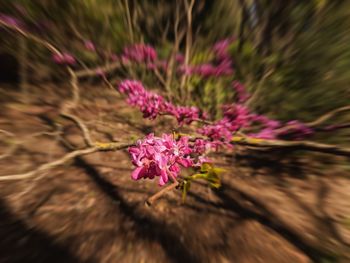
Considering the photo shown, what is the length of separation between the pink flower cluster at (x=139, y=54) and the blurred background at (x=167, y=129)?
128mm

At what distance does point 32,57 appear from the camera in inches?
153

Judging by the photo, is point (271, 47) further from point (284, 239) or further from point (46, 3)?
point (46, 3)

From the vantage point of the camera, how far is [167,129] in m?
3.82

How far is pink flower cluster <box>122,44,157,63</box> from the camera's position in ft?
11.2

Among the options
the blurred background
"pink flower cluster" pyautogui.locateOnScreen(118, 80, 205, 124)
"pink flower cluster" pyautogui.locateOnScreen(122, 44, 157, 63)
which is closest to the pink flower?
the blurred background

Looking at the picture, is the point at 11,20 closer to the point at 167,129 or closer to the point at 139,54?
the point at 139,54

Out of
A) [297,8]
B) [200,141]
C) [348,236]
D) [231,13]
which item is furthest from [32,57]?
[348,236]

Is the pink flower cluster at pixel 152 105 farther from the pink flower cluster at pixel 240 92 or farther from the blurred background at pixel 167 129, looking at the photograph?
the pink flower cluster at pixel 240 92

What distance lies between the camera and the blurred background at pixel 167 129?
2.12m

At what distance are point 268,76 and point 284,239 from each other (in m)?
1.68

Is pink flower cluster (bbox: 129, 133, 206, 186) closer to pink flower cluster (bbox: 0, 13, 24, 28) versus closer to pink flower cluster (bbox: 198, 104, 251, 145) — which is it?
pink flower cluster (bbox: 198, 104, 251, 145)

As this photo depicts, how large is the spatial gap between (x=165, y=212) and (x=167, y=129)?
61.2 inches

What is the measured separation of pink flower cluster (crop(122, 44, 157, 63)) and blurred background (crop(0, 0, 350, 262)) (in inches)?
5.0

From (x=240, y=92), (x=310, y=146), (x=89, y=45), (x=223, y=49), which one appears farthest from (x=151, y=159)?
(x=89, y=45)
